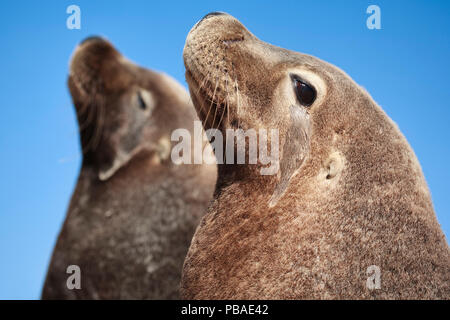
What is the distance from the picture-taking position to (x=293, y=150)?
2.95 m

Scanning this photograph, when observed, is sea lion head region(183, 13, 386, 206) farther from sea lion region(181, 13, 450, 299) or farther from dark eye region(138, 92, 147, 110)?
dark eye region(138, 92, 147, 110)

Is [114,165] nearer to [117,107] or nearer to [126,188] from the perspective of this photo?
[126,188]

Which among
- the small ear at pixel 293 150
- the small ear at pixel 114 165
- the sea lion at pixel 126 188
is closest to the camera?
the small ear at pixel 293 150

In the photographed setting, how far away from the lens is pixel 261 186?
117 inches

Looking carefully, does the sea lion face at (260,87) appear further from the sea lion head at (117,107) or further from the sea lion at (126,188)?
the sea lion head at (117,107)

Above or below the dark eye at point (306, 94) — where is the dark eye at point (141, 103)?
above

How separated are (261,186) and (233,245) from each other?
14.0 inches

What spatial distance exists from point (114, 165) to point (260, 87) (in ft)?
9.17

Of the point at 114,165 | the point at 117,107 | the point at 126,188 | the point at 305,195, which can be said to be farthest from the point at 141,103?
the point at 305,195

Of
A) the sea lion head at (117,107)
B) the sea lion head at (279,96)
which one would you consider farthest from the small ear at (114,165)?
the sea lion head at (279,96)

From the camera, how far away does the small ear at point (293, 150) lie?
2910mm

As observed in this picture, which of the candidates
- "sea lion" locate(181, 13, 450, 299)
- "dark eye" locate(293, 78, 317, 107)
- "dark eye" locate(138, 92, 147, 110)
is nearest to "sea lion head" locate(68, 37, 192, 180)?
"dark eye" locate(138, 92, 147, 110)

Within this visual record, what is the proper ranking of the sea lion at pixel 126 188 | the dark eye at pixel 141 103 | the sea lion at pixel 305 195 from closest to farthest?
the sea lion at pixel 305 195
the sea lion at pixel 126 188
the dark eye at pixel 141 103

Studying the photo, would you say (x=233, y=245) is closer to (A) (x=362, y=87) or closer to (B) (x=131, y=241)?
(A) (x=362, y=87)
